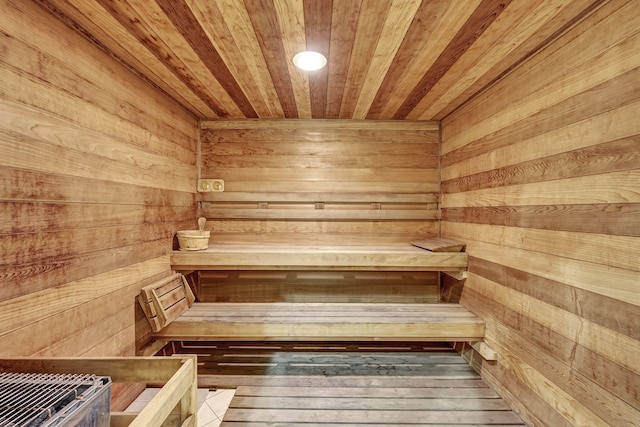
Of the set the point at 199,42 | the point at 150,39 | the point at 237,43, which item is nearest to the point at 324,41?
the point at 237,43

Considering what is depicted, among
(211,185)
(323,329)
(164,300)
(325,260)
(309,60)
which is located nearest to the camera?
(309,60)

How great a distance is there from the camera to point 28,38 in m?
1.38

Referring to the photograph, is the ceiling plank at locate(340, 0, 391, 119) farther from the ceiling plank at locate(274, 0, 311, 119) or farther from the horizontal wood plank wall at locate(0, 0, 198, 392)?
the horizontal wood plank wall at locate(0, 0, 198, 392)

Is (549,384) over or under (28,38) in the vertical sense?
under

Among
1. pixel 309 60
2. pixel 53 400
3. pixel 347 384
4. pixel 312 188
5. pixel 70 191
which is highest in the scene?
pixel 309 60

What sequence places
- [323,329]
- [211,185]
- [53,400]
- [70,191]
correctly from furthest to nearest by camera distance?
[211,185]
[323,329]
[70,191]
[53,400]

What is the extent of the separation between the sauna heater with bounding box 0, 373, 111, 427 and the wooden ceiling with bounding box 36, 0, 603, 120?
5.74ft

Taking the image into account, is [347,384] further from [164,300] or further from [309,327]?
[164,300]

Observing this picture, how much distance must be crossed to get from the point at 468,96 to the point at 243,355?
330 centimetres

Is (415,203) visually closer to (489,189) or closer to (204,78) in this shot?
(489,189)

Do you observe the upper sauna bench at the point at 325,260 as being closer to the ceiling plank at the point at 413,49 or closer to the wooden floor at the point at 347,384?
the wooden floor at the point at 347,384

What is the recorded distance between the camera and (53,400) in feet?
3.10

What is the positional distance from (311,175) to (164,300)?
1.89m

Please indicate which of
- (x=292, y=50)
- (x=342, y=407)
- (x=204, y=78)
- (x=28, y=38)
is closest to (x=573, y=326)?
(x=342, y=407)
